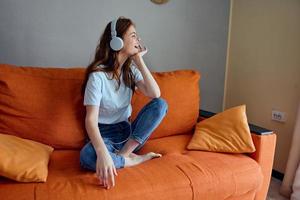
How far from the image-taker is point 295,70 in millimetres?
2055

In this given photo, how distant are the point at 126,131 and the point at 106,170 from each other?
0.42 metres

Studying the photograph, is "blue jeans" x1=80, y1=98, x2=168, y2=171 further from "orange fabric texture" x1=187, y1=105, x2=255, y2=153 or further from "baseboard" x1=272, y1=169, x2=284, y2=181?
"baseboard" x1=272, y1=169, x2=284, y2=181

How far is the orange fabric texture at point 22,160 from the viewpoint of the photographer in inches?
44.4

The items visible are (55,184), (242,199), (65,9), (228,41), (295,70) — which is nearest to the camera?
(55,184)

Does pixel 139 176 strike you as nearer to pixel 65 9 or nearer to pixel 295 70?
pixel 65 9

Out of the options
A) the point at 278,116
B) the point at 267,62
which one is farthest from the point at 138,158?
the point at 267,62

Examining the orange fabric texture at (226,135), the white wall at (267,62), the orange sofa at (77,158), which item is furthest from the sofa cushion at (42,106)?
the white wall at (267,62)

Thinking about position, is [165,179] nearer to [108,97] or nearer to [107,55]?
[108,97]

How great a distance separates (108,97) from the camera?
149 cm

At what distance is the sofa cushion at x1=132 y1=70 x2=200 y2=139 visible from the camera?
1.79m

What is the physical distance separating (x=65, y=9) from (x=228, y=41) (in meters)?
1.42

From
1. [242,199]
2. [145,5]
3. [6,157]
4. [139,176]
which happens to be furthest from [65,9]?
[242,199]

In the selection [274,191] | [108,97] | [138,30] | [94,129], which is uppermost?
[138,30]

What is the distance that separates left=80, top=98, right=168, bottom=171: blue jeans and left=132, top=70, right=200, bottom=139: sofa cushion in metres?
0.20
